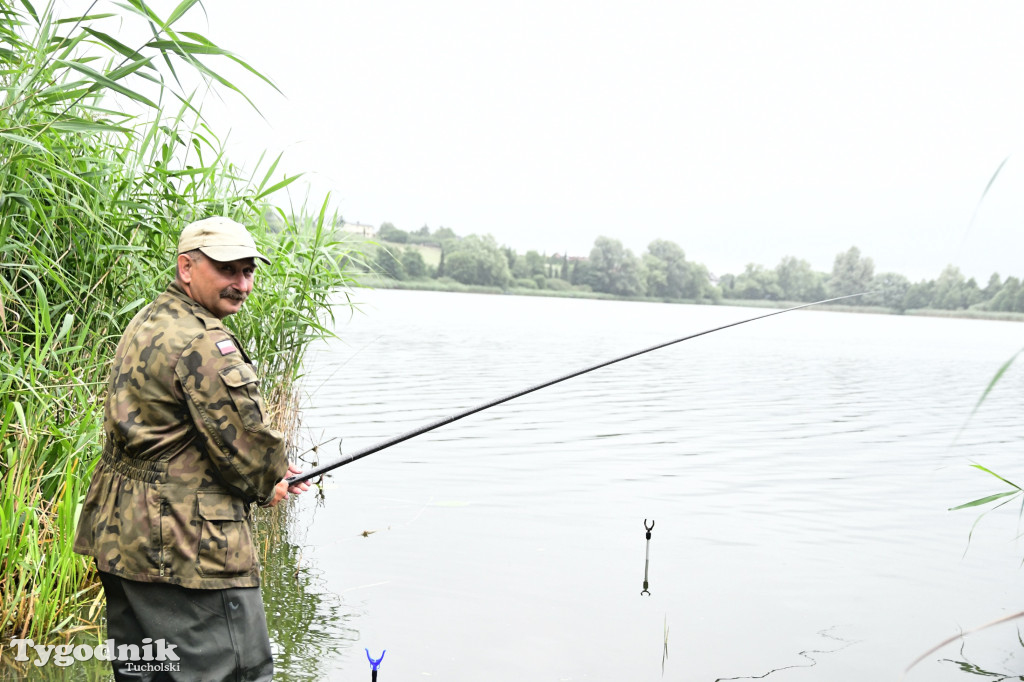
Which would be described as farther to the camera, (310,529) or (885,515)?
(885,515)

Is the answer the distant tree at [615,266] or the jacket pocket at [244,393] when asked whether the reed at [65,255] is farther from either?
the distant tree at [615,266]

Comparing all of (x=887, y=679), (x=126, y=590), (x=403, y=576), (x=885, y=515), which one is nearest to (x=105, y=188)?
(x=126, y=590)

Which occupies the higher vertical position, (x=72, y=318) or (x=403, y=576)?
(x=72, y=318)

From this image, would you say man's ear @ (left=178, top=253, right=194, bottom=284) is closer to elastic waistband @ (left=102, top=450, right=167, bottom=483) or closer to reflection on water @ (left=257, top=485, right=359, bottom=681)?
elastic waistband @ (left=102, top=450, right=167, bottom=483)

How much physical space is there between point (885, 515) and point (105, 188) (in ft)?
23.9

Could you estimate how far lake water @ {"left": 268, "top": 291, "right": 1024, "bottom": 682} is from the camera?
16.0ft

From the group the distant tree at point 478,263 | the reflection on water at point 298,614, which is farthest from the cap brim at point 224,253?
the distant tree at point 478,263

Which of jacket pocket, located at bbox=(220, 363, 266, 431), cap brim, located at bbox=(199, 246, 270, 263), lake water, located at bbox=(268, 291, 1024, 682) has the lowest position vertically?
lake water, located at bbox=(268, 291, 1024, 682)

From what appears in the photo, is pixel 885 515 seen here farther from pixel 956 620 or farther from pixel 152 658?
pixel 152 658

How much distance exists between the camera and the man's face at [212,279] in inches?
93.4

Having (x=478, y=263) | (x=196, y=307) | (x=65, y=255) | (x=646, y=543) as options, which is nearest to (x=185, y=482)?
(x=196, y=307)

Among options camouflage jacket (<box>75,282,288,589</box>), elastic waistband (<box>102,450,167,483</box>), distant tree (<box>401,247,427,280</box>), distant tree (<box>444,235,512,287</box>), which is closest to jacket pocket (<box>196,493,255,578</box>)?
camouflage jacket (<box>75,282,288,589</box>)

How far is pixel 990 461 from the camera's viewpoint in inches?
456

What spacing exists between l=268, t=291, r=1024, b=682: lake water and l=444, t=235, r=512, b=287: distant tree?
5379 cm
